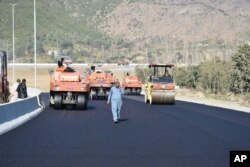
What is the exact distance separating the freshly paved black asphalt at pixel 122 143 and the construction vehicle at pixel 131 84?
38.5m

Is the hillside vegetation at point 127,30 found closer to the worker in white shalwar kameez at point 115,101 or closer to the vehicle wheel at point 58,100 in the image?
the vehicle wheel at point 58,100

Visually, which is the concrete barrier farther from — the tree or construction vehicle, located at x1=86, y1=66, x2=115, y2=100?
the tree

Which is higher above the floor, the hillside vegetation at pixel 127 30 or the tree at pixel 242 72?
the hillside vegetation at pixel 127 30

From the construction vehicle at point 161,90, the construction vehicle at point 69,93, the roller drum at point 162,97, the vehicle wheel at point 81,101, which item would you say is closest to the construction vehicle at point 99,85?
the construction vehicle at point 161,90

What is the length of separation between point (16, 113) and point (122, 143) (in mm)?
10180

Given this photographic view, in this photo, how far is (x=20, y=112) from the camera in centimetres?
2733

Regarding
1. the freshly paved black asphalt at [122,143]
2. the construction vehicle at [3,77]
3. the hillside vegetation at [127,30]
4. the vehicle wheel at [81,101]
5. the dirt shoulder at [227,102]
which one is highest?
the hillside vegetation at [127,30]

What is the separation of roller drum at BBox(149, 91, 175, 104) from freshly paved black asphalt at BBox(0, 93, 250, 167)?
50.5ft

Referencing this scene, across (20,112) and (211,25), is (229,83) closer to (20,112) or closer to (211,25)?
(20,112)

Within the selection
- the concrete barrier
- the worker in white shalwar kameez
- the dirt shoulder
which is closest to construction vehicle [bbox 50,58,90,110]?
the concrete barrier

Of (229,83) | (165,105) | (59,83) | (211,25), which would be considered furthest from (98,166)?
(211,25)

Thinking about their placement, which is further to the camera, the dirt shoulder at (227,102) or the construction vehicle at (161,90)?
the dirt shoulder at (227,102)

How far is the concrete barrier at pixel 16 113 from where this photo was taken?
73.7 feet

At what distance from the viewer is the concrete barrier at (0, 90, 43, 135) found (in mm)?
22453
